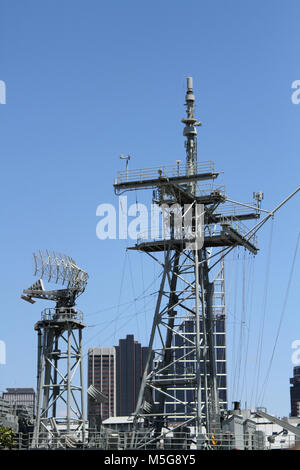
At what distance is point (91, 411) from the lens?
84125mm

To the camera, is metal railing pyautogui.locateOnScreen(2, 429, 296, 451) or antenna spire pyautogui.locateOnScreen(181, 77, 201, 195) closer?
metal railing pyautogui.locateOnScreen(2, 429, 296, 451)

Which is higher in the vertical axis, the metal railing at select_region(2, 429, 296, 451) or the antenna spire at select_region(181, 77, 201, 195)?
the antenna spire at select_region(181, 77, 201, 195)

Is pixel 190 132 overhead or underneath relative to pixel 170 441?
overhead

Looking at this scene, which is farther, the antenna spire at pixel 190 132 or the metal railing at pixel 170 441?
the antenna spire at pixel 190 132

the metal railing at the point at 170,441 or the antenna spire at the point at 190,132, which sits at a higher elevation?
the antenna spire at the point at 190,132

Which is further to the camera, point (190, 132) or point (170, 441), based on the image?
point (190, 132)

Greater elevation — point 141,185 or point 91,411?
point 141,185

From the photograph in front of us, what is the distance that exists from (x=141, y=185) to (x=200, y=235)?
6.60 meters
